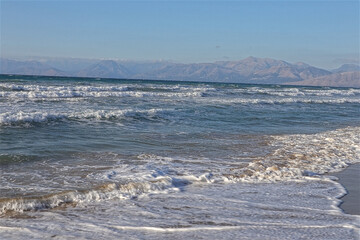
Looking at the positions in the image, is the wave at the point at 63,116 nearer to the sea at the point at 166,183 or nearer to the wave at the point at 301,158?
the sea at the point at 166,183

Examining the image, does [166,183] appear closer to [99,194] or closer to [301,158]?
[99,194]

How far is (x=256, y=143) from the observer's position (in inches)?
505

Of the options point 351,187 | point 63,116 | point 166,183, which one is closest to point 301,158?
point 351,187

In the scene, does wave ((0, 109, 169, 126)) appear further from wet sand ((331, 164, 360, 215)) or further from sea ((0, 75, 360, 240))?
wet sand ((331, 164, 360, 215))

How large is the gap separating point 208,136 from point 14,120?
6555 mm

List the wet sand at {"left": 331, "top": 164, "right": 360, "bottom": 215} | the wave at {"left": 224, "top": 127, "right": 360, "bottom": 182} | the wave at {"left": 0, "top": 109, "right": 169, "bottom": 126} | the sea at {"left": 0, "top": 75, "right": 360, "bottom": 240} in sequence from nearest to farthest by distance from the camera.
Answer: the sea at {"left": 0, "top": 75, "right": 360, "bottom": 240}, the wet sand at {"left": 331, "top": 164, "right": 360, "bottom": 215}, the wave at {"left": 224, "top": 127, "right": 360, "bottom": 182}, the wave at {"left": 0, "top": 109, "right": 169, "bottom": 126}

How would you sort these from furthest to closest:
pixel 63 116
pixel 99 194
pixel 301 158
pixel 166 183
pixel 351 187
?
1. pixel 63 116
2. pixel 301 158
3. pixel 351 187
4. pixel 166 183
5. pixel 99 194

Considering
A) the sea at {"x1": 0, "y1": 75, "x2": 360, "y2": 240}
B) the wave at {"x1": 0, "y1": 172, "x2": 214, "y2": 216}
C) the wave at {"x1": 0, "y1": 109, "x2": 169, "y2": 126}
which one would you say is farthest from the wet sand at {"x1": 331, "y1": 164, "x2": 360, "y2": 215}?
the wave at {"x1": 0, "y1": 109, "x2": 169, "y2": 126}

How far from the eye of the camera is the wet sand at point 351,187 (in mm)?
6578

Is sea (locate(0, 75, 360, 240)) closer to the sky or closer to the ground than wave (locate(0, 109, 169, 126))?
closer to the ground

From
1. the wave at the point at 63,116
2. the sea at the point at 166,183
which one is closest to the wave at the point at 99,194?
the sea at the point at 166,183

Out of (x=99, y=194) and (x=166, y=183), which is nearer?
(x=99, y=194)

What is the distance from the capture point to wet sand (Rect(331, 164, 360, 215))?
6.58 meters

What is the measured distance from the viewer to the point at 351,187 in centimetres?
792
